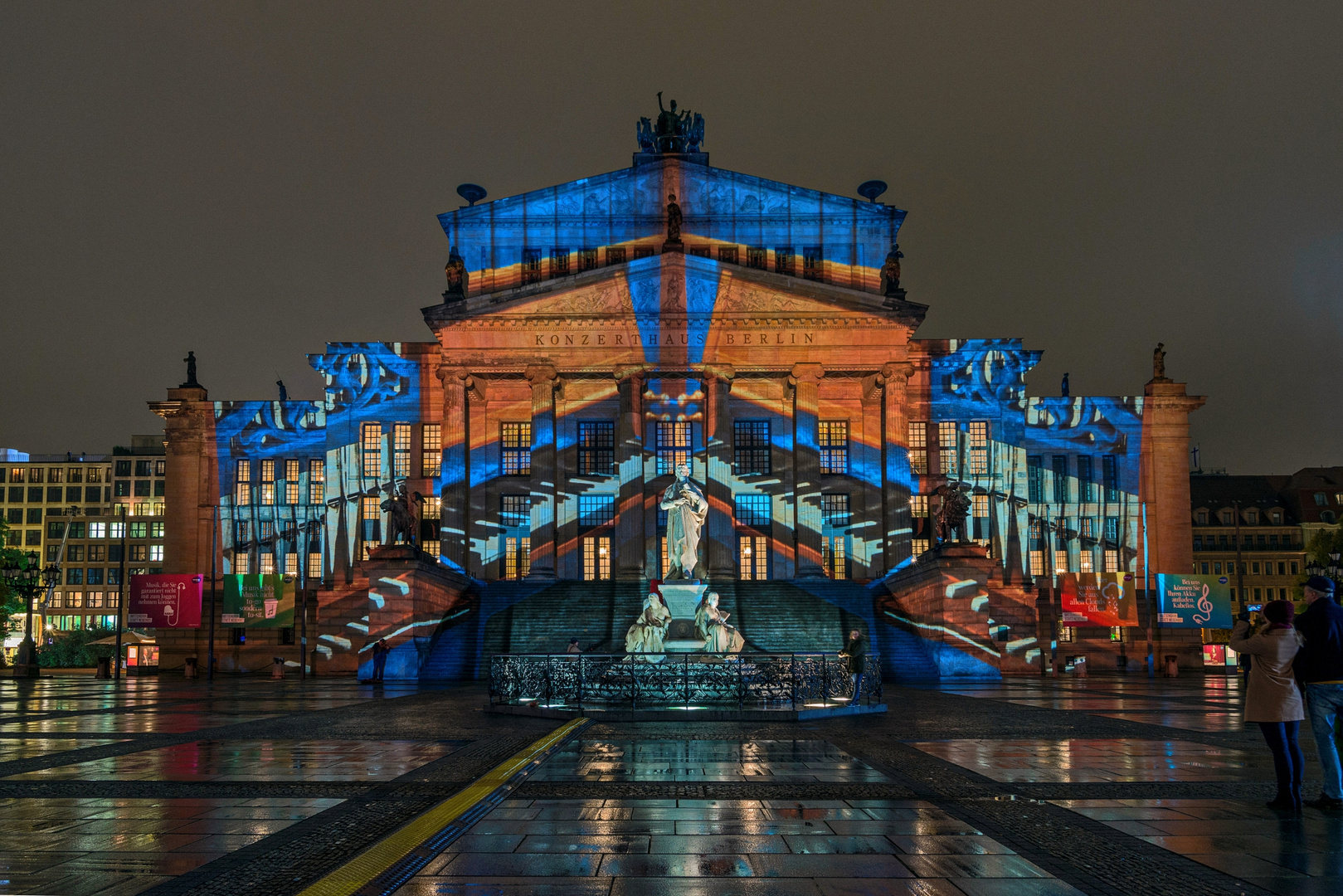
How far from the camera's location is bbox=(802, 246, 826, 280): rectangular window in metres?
64.5

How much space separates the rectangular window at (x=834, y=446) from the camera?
205 ft

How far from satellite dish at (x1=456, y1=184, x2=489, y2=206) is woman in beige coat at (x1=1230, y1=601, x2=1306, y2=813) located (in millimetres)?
60998

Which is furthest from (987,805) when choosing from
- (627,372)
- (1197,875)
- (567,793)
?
(627,372)

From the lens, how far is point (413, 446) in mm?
64250

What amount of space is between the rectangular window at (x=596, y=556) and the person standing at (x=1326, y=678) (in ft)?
166

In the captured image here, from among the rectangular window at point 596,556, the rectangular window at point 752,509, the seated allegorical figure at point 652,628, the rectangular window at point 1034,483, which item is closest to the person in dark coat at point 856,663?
the seated allegorical figure at point 652,628

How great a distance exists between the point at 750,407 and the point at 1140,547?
79.1 feet

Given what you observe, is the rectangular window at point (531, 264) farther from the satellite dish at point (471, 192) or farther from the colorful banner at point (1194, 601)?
the colorful banner at point (1194, 601)

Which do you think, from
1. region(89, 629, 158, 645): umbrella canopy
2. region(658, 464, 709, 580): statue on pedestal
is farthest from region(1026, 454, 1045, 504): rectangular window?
region(89, 629, 158, 645): umbrella canopy

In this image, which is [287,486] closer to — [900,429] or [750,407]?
[750,407]

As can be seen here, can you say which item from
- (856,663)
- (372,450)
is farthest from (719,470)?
(856,663)

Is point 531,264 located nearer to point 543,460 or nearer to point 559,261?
point 559,261

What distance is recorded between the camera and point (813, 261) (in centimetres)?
6494

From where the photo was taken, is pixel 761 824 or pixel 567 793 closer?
pixel 761 824
